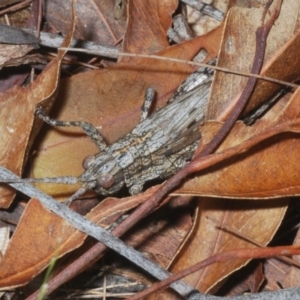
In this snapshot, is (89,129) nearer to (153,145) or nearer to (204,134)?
(153,145)

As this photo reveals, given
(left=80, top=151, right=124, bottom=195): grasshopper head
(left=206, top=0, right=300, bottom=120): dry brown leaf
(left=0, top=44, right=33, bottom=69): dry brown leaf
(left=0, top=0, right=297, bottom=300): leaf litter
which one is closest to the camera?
(left=0, top=0, right=297, bottom=300): leaf litter

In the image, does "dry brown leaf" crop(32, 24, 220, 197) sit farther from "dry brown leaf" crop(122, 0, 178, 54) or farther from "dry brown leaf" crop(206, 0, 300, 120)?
"dry brown leaf" crop(206, 0, 300, 120)

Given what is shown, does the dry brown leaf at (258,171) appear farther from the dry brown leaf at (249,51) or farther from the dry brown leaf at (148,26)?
the dry brown leaf at (148,26)

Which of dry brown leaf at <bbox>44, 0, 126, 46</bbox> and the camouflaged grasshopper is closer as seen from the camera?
the camouflaged grasshopper

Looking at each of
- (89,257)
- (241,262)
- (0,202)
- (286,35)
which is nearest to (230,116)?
(286,35)

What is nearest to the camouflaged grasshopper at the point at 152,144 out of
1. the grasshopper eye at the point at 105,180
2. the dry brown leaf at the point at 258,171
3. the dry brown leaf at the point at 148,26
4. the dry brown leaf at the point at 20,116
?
the grasshopper eye at the point at 105,180

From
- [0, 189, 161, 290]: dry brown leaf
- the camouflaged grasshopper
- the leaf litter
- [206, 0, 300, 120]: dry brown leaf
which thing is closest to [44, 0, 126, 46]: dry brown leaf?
the leaf litter
